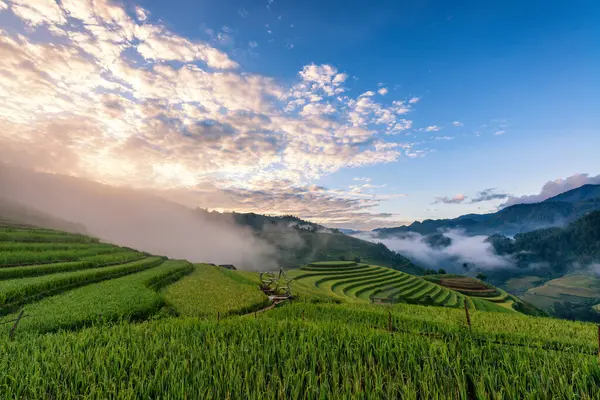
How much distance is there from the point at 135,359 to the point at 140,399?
1773 mm

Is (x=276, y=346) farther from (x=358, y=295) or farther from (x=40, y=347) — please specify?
(x=358, y=295)

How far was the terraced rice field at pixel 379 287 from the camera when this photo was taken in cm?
5703

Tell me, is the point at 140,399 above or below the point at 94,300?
above

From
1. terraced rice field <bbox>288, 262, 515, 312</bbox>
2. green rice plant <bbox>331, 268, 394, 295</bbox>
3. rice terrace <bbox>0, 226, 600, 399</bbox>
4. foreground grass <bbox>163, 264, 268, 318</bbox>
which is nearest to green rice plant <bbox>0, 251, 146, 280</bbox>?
foreground grass <bbox>163, 264, 268, 318</bbox>

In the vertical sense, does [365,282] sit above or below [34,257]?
below

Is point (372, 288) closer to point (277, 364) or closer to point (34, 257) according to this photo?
point (34, 257)

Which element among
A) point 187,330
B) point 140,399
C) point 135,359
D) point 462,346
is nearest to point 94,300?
point 187,330

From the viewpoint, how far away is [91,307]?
15.2 metres

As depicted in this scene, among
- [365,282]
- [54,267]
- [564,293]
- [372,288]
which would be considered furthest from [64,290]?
[564,293]

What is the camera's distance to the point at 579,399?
14.7 ft

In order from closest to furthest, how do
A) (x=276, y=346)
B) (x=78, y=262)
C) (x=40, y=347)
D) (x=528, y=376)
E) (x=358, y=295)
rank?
(x=528, y=376) → (x=276, y=346) → (x=40, y=347) → (x=78, y=262) → (x=358, y=295)

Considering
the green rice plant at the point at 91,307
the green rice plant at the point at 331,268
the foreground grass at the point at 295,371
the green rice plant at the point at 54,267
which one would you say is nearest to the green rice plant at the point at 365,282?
the green rice plant at the point at 331,268

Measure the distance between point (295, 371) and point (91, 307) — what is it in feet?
51.0

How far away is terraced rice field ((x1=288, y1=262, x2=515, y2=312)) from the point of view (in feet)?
Result: 187
